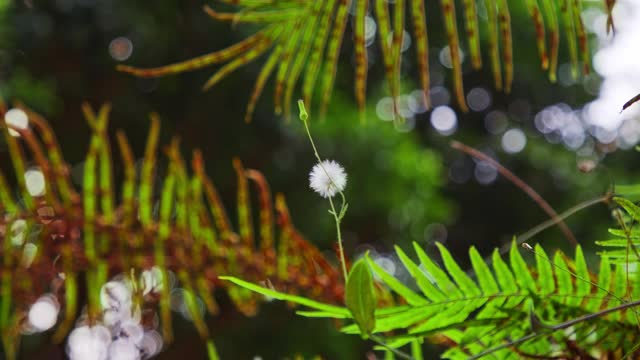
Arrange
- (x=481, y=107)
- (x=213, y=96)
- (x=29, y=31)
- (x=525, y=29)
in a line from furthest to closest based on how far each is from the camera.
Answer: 1. (x=481, y=107)
2. (x=525, y=29)
3. (x=213, y=96)
4. (x=29, y=31)

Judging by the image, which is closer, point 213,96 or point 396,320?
point 396,320

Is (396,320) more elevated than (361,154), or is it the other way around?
(396,320)

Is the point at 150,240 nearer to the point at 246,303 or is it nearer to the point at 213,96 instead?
the point at 246,303

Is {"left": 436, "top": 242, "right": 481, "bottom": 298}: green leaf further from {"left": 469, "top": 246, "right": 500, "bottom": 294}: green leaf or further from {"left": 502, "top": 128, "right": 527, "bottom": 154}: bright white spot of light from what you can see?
{"left": 502, "top": 128, "right": 527, "bottom": 154}: bright white spot of light

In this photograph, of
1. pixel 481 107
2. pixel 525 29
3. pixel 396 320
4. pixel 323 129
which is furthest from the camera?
pixel 481 107

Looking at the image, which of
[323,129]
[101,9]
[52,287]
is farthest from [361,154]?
[52,287]

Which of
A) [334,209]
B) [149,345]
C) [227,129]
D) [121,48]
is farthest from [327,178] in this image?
[227,129]
